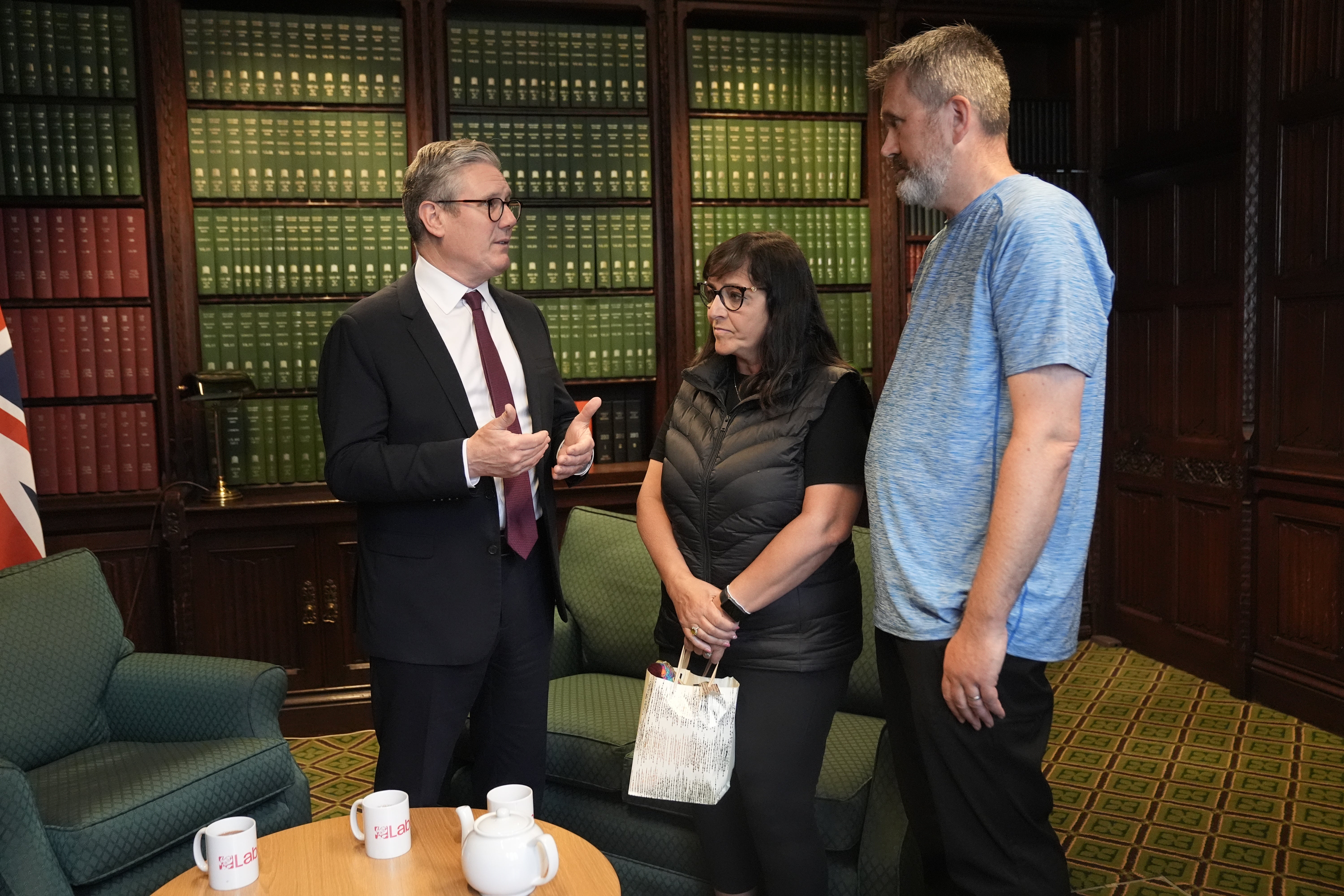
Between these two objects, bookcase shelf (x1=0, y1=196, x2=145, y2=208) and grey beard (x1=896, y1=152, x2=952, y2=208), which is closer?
grey beard (x1=896, y1=152, x2=952, y2=208)

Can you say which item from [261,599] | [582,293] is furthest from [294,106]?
[261,599]

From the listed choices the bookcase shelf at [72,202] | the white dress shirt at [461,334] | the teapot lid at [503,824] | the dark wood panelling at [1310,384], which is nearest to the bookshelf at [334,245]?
the bookcase shelf at [72,202]

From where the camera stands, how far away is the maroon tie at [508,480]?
6.79 ft

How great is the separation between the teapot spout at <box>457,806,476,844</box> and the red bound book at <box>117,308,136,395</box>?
9.41ft

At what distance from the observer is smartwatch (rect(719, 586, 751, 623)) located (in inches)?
74.2

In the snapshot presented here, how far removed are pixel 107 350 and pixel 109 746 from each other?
1.82 meters

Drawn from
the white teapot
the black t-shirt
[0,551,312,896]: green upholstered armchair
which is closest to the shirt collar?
the black t-shirt

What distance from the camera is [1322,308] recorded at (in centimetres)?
359

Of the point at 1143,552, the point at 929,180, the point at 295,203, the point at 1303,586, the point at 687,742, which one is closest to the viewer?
the point at 929,180

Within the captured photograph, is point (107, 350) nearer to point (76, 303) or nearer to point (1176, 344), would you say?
point (76, 303)

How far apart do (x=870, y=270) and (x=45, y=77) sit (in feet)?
10.2

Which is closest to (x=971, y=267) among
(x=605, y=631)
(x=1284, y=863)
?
(x=605, y=631)

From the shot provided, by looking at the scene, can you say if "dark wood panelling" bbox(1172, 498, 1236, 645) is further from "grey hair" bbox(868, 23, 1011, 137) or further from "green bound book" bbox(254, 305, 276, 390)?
"green bound book" bbox(254, 305, 276, 390)

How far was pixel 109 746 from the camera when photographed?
2.58 meters
